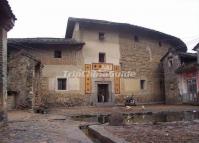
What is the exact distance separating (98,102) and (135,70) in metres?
4.42

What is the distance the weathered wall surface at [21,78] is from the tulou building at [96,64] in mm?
3656

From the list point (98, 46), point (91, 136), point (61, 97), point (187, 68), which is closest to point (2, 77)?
point (91, 136)

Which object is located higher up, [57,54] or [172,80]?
[57,54]

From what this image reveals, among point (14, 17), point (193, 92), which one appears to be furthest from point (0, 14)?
point (193, 92)

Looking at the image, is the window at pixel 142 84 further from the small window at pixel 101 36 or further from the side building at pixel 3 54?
the side building at pixel 3 54

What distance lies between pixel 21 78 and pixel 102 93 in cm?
910

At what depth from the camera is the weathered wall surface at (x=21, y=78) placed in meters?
16.6

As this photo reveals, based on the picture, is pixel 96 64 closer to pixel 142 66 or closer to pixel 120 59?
pixel 120 59

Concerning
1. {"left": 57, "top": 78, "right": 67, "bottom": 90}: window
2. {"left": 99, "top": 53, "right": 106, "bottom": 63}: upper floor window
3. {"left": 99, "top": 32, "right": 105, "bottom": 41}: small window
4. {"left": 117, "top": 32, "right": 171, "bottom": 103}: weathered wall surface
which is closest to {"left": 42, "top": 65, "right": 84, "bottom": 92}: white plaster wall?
{"left": 57, "top": 78, "right": 67, "bottom": 90}: window

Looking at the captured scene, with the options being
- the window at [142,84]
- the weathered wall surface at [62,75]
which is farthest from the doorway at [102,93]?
the window at [142,84]

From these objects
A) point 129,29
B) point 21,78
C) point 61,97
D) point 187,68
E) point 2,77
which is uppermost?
point 129,29

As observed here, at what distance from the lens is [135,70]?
24797 millimetres

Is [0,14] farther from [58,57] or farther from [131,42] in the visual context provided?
[131,42]

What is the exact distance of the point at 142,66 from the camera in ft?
83.0
